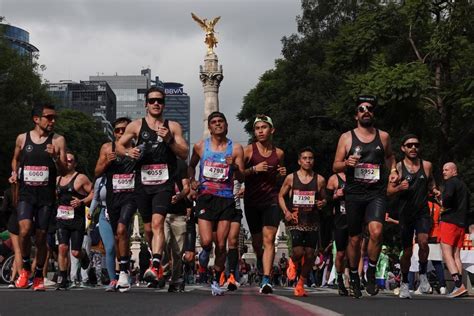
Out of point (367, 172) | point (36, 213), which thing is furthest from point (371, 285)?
point (36, 213)

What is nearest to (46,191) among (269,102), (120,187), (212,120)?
(120,187)

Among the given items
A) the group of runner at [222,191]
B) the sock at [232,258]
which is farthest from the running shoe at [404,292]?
the sock at [232,258]

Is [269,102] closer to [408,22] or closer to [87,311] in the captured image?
[408,22]

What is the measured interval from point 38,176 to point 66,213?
2.46 m

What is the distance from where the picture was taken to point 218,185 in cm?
1277

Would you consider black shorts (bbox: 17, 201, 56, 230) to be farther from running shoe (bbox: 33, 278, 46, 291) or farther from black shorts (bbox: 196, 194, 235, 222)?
black shorts (bbox: 196, 194, 235, 222)

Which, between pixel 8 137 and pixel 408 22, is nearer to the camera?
pixel 408 22

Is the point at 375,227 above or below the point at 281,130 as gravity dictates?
below

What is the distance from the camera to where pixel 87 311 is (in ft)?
24.5

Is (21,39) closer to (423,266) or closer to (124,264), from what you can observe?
(423,266)

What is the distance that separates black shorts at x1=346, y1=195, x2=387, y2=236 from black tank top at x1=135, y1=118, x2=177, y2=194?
2099 mm

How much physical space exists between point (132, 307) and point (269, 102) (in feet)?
187

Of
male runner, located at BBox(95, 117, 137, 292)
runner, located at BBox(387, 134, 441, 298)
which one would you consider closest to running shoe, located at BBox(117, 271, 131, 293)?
male runner, located at BBox(95, 117, 137, 292)

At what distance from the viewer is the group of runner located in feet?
39.8
